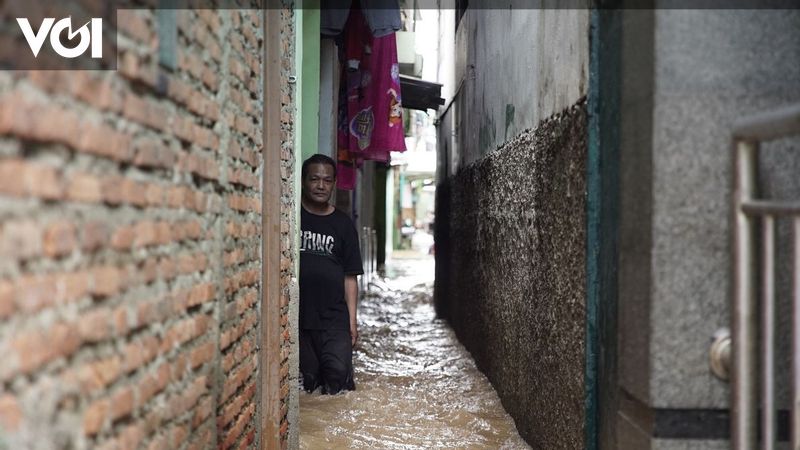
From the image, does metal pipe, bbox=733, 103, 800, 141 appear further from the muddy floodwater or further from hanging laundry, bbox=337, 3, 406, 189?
hanging laundry, bbox=337, 3, 406, 189

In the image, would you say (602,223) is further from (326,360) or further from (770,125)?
(326,360)

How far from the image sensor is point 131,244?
1905mm

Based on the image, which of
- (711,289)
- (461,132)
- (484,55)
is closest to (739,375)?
(711,289)

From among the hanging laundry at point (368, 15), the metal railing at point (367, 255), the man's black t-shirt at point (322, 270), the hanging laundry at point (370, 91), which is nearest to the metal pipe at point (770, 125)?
the man's black t-shirt at point (322, 270)

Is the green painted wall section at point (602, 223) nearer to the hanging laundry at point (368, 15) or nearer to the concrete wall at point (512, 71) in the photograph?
the concrete wall at point (512, 71)

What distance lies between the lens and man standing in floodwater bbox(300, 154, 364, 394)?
219 inches

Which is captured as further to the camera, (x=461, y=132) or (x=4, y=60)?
(x=461, y=132)

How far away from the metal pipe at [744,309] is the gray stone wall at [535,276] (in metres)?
0.96

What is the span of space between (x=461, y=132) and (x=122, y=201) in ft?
23.3

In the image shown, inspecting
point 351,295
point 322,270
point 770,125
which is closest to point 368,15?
point 322,270

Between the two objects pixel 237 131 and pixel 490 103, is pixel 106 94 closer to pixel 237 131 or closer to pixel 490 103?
pixel 237 131

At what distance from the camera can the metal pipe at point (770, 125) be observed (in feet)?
6.35

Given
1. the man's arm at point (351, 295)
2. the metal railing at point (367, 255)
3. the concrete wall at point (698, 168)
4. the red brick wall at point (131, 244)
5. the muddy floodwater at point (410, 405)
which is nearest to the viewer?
the red brick wall at point (131, 244)

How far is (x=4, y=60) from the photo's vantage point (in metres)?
1.40
